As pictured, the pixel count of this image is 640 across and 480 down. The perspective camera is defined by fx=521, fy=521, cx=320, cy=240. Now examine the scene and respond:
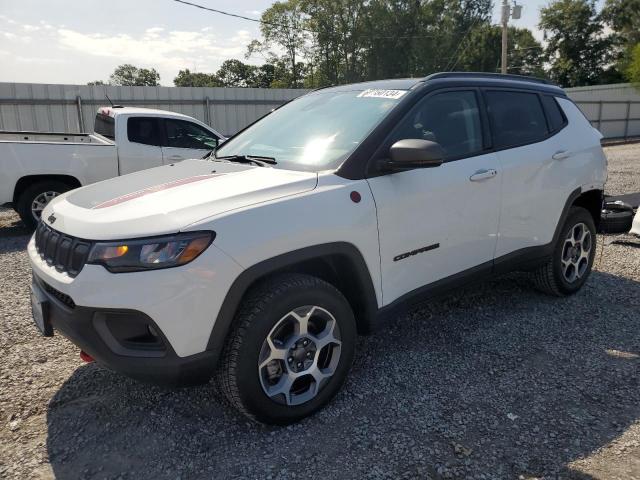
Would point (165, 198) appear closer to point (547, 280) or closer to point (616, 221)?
point (547, 280)

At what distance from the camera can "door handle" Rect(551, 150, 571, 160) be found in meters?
4.10

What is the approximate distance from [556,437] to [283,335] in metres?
1.48

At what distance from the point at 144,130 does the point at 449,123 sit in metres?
5.97

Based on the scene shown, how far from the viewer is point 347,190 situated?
2.79m

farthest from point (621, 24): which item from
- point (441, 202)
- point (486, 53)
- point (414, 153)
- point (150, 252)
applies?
point (150, 252)

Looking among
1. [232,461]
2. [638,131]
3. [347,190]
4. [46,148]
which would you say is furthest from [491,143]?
[638,131]

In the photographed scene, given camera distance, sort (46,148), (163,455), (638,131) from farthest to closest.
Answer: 1. (638,131)
2. (46,148)
3. (163,455)

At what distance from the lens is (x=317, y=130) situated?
10.9 ft

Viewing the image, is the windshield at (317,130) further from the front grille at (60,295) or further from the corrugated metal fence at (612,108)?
the corrugated metal fence at (612,108)

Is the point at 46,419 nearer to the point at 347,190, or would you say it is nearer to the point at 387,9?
the point at 347,190

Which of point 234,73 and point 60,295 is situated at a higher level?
point 234,73

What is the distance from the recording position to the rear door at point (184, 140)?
327 inches

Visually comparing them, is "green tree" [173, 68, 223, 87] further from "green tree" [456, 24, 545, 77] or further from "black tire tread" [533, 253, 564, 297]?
"black tire tread" [533, 253, 564, 297]

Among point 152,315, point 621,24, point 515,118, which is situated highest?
point 621,24
